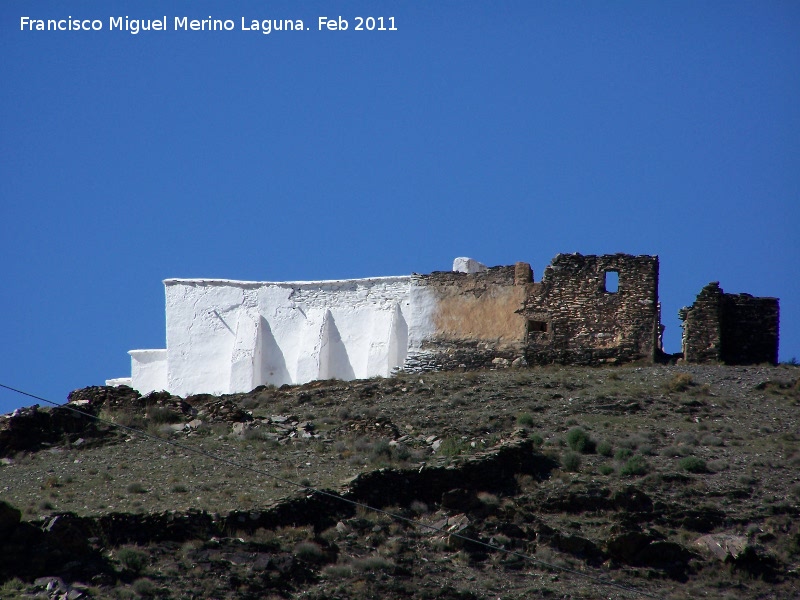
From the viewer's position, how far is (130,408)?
31422 mm

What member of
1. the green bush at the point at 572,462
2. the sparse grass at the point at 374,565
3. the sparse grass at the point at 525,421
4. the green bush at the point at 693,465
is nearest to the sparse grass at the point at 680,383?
the sparse grass at the point at 525,421

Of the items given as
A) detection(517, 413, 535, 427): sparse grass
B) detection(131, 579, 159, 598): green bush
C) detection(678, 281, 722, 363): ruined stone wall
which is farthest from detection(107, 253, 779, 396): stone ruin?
detection(131, 579, 159, 598): green bush

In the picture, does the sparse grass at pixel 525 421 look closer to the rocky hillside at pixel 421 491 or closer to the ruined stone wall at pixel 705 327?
the rocky hillside at pixel 421 491

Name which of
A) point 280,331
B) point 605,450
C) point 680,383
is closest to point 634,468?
point 605,450

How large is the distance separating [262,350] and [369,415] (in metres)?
9.87

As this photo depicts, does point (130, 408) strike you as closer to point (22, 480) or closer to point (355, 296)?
point (22, 480)

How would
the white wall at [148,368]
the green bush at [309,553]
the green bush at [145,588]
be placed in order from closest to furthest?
1. the green bush at [145,588]
2. the green bush at [309,553]
3. the white wall at [148,368]

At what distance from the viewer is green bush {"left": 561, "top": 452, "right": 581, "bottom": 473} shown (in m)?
27.5

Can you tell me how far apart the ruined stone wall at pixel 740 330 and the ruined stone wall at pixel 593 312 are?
93cm

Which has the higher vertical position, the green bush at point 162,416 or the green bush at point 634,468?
the green bush at point 162,416

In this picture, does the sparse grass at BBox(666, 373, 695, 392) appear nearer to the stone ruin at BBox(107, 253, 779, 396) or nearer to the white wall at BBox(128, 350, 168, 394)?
the stone ruin at BBox(107, 253, 779, 396)

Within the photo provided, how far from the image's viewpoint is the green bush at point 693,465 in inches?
1077

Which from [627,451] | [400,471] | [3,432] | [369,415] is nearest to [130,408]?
[3,432]

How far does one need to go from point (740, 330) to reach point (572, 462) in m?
9.32
